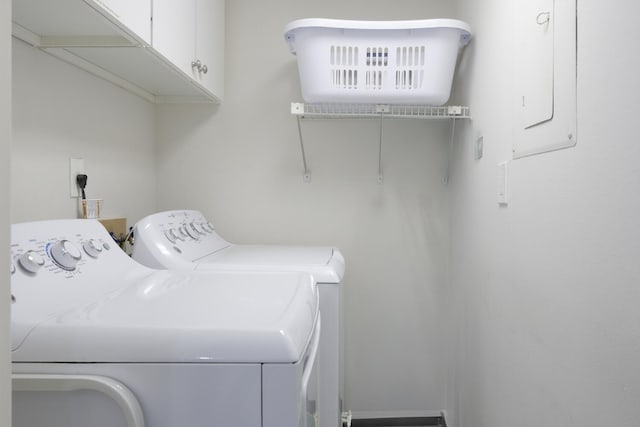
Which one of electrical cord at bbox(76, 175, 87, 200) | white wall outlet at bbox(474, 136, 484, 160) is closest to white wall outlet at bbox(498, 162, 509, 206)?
white wall outlet at bbox(474, 136, 484, 160)

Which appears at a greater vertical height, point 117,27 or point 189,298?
point 117,27

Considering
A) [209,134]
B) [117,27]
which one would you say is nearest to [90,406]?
[117,27]

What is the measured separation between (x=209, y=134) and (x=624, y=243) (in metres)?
1.95

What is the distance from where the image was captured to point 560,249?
1129 mm

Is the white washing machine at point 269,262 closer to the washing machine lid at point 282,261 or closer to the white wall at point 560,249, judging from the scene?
the washing machine lid at point 282,261

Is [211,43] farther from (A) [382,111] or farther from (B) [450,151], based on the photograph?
(B) [450,151]

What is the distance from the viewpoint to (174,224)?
1847 mm

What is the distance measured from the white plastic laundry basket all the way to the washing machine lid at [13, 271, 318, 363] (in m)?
1.10

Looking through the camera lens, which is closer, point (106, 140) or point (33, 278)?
point (33, 278)

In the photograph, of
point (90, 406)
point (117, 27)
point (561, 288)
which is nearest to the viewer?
point (90, 406)

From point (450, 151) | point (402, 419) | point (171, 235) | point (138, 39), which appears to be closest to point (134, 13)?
point (138, 39)

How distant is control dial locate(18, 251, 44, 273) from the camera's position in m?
1.04

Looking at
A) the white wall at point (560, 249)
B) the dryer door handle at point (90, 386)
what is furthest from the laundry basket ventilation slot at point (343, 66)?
the dryer door handle at point (90, 386)

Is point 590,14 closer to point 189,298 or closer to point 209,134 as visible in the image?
point 189,298
